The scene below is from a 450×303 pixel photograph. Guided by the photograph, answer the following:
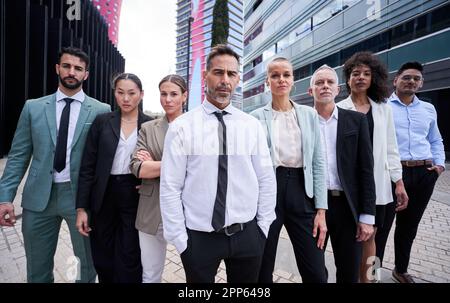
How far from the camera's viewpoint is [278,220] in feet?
6.51

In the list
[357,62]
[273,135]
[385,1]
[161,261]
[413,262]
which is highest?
[385,1]

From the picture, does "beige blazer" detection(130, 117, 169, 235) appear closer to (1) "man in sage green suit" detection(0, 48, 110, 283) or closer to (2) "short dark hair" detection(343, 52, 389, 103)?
(1) "man in sage green suit" detection(0, 48, 110, 283)

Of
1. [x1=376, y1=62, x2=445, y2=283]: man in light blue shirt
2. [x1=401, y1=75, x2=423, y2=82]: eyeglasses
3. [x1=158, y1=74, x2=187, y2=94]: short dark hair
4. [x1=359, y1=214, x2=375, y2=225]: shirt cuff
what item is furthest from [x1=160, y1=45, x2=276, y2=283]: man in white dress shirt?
[x1=401, y1=75, x2=423, y2=82]: eyeglasses

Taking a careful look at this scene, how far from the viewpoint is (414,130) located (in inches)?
114

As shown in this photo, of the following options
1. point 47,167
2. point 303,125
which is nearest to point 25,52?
point 47,167

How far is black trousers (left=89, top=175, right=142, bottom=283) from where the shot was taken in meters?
2.08

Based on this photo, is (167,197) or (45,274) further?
(45,274)

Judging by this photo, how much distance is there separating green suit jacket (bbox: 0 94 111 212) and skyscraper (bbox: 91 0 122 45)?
26.2 meters

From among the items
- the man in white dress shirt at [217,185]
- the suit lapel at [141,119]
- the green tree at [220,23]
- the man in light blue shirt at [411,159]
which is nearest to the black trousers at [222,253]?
the man in white dress shirt at [217,185]

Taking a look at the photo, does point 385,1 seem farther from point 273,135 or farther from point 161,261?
point 161,261

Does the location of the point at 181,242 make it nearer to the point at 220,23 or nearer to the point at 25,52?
the point at 25,52

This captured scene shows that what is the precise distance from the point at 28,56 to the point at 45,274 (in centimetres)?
1325

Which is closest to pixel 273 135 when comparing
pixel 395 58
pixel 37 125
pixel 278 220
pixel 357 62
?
pixel 278 220
